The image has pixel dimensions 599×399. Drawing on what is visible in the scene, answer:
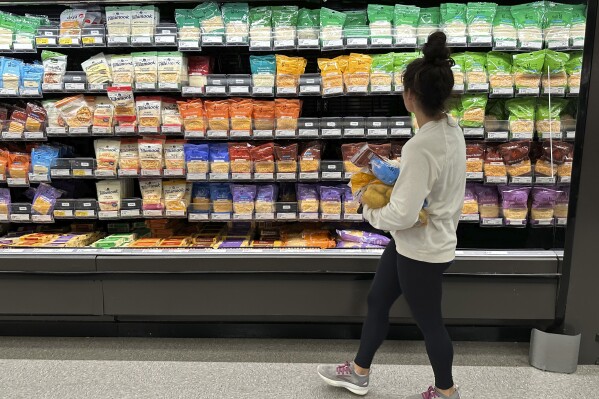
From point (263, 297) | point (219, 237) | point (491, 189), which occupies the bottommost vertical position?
point (263, 297)

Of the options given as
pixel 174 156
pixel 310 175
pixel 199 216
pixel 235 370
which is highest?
pixel 174 156

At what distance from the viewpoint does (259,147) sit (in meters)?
2.95

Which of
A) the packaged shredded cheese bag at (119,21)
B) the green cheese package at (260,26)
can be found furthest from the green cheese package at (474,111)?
the packaged shredded cheese bag at (119,21)

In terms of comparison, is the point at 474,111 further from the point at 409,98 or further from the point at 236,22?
the point at 236,22

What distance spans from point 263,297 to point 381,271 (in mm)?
768

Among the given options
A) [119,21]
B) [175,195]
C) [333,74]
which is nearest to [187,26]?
[119,21]

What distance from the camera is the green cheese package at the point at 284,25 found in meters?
2.76

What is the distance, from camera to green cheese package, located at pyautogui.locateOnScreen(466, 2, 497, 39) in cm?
270

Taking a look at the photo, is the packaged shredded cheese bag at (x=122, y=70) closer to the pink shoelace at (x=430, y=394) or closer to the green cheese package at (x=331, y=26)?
the green cheese package at (x=331, y=26)

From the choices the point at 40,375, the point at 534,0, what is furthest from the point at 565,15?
the point at 40,375

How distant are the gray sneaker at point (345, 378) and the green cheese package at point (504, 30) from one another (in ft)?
6.27

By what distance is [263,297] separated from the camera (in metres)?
2.66

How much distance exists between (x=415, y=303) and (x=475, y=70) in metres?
1.47

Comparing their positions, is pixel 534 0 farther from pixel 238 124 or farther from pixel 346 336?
pixel 346 336
